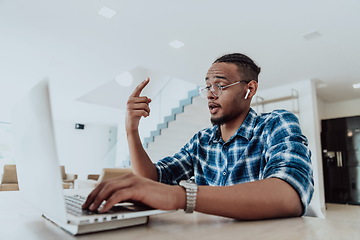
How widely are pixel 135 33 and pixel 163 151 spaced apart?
12.0ft

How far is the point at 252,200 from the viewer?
1.84 feet

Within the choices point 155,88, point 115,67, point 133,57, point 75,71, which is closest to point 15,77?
point 75,71

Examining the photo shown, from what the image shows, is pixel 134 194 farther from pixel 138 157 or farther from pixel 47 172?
pixel 138 157

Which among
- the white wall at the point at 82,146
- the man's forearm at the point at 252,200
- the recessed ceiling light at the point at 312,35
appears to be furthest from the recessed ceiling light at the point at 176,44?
the white wall at the point at 82,146

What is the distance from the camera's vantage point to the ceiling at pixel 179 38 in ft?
9.26

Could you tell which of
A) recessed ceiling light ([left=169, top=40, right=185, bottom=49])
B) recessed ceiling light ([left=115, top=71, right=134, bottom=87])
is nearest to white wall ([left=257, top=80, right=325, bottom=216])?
recessed ceiling light ([left=169, top=40, right=185, bottom=49])

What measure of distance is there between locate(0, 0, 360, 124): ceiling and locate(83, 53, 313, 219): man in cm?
197

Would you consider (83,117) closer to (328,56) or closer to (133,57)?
(133,57)

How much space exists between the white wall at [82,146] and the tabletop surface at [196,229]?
985 centimetres

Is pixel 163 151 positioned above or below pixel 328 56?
below

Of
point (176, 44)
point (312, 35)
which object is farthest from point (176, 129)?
point (312, 35)

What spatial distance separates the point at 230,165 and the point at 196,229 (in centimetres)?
54

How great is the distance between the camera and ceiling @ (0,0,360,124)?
2823mm

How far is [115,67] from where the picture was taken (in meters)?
4.69
